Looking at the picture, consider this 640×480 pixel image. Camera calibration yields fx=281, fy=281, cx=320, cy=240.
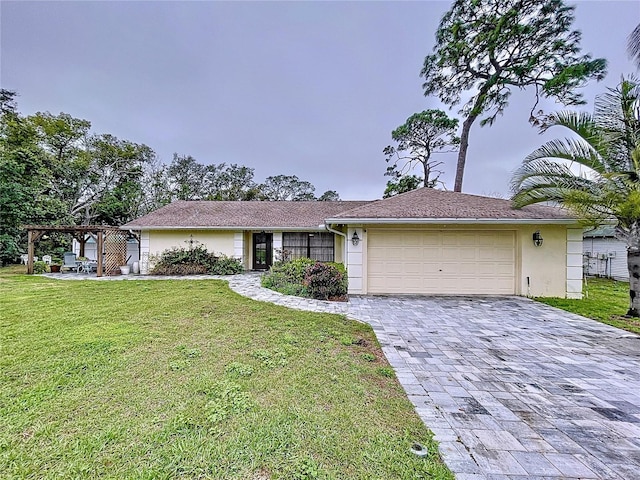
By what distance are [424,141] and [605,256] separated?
39.6 feet

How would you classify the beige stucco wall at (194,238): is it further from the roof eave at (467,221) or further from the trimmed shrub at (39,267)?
the roof eave at (467,221)

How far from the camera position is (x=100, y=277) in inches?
497

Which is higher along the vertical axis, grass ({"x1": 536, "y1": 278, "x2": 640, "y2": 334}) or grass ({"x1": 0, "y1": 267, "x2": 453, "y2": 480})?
grass ({"x1": 0, "y1": 267, "x2": 453, "y2": 480})

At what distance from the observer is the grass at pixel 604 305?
657cm

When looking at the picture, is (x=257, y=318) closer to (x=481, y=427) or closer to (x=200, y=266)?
(x=481, y=427)

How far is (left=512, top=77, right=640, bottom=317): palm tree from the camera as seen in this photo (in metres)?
6.42

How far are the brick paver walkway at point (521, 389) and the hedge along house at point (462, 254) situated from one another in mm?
2484

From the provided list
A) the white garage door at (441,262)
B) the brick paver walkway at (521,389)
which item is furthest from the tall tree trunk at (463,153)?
the brick paver walkway at (521,389)

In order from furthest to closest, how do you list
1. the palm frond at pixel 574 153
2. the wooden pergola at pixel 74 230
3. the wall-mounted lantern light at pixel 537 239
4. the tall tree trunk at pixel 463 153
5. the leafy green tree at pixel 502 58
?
the tall tree trunk at pixel 463 153
the leafy green tree at pixel 502 58
the wooden pergola at pixel 74 230
the wall-mounted lantern light at pixel 537 239
the palm frond at pixel 574 153

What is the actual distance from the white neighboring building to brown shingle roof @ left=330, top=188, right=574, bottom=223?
710 centimetres

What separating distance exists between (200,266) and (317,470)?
13161 millimetres

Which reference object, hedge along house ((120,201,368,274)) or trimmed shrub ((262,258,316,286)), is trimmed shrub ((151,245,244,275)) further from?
trimmed shrub ((262,258,316,286))

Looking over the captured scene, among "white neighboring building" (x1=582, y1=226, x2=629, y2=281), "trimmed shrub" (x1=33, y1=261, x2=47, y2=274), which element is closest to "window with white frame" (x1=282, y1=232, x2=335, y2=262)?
"trimmed shrub" (x1=33, y1=261, x2=47, y2=274)

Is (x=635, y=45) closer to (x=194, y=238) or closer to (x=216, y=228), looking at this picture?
(x=216, y=228)
